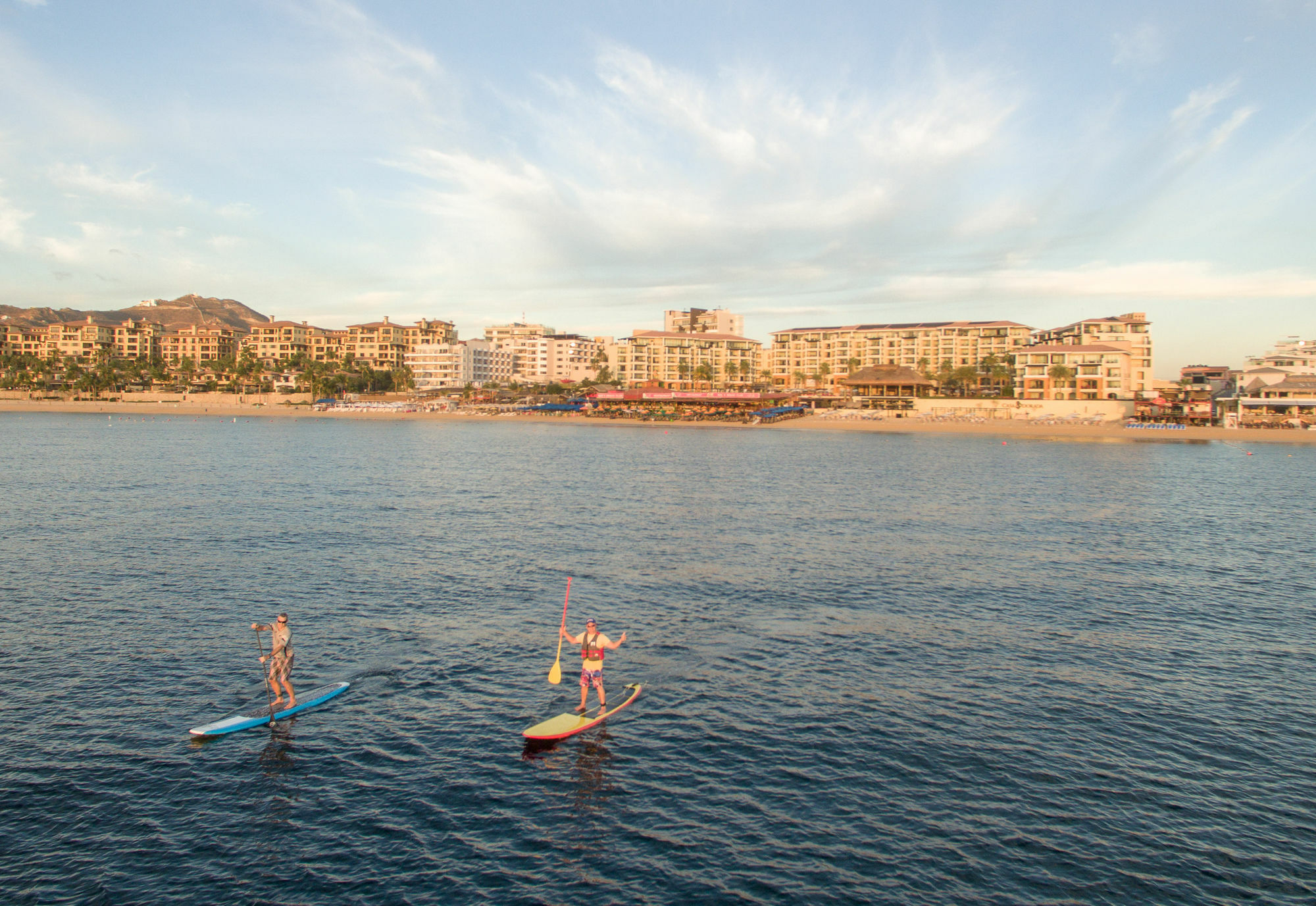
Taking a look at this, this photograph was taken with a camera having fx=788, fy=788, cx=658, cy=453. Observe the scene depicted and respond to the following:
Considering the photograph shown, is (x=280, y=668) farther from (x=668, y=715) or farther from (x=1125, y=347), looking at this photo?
(x=1125, y=347)

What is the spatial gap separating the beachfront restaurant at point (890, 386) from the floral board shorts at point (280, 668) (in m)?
175

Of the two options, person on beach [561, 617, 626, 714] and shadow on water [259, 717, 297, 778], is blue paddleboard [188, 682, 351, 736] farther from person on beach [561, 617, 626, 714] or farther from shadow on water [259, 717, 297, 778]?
person on beach [561, 617, 626, 714]

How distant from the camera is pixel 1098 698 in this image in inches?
875

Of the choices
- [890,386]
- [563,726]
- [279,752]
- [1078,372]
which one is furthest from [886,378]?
[279,752]

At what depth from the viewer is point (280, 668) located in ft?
67.3

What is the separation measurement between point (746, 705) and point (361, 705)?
33.7 ft

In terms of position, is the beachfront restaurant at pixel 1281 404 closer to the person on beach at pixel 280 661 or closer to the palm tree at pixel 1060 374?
the palm tree at pixel 1060 374

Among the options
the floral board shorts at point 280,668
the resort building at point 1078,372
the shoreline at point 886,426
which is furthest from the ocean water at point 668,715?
the resort building at point 1078,372

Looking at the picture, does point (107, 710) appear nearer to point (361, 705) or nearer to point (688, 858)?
point (361, 705)

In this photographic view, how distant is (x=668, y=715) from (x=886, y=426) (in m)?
150

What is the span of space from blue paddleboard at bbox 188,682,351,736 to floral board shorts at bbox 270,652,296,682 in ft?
2.34

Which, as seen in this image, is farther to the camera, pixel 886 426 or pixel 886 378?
pixel 886 378

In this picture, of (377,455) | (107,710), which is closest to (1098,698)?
(107,710)

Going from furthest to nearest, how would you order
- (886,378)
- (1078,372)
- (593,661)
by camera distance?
(886,378)
(1078,372)
(593,661)
